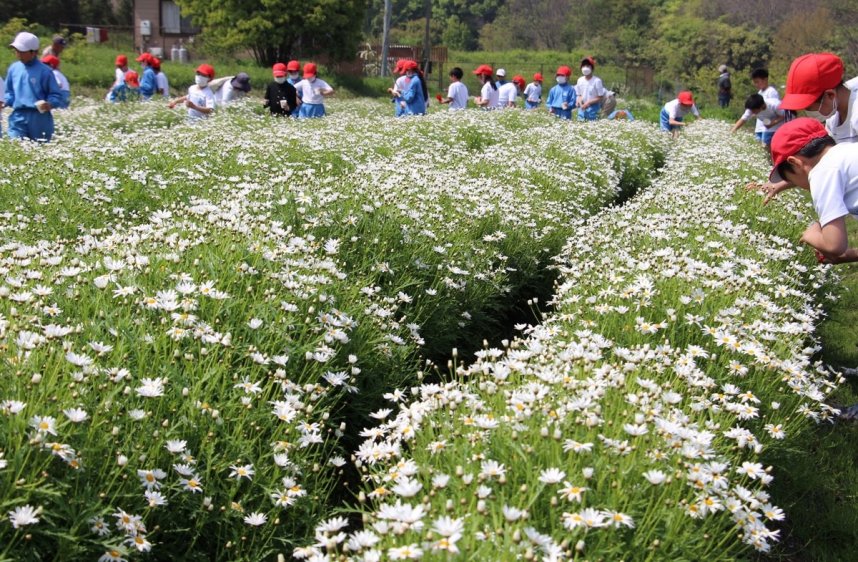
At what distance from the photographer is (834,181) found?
12.1 feet

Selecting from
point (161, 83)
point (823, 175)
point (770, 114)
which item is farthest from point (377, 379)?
point (161, 83)

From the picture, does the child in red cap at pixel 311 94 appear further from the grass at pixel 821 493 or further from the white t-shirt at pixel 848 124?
the grass at pixel 821 493

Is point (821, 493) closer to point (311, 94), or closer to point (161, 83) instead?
point (311, 94)

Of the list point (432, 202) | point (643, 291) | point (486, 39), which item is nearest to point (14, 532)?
point (643, 291)

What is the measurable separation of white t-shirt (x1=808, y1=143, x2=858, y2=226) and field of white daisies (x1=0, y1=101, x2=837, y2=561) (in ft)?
1.89

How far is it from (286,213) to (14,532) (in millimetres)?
3062

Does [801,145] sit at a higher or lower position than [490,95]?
higher

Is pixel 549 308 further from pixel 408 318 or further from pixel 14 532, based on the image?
pixel 14 532

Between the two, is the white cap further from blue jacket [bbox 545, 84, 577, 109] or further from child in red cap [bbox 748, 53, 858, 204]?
blue jacket [bbox 545, 84, 577, 109]

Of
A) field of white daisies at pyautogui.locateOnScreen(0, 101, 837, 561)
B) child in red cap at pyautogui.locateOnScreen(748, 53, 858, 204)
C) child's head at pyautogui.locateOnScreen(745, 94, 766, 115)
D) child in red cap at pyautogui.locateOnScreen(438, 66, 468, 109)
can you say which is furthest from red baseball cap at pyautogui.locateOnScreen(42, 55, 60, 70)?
child in red cap at pyautogui.locateOnScreen(748, 53, 858, 204)

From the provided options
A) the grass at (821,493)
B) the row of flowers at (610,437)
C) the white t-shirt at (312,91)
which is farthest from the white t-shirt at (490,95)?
the grass at (821,493)

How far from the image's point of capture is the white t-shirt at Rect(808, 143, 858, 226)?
12.1 feet

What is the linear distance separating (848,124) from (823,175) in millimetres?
1721

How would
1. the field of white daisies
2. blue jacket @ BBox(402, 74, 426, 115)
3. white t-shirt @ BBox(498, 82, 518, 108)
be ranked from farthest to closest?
white t-shirt @ BBox(498, 82, 518, 108)
blue jacket @ BBox(402, 74, 426, 115)
the field of white daisies
